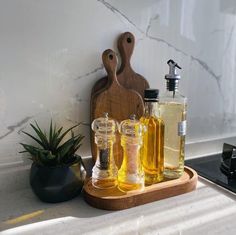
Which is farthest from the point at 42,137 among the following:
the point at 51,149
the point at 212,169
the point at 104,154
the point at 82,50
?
the point at 212,169

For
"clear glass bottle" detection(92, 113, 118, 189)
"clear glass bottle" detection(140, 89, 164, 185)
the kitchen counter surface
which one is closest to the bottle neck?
"clear glass bottle" detection(140, 89, 164, 185)

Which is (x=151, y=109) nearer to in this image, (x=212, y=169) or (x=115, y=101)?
(x=115, y=101)

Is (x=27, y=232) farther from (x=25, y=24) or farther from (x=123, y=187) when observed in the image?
(x=25, y=24)

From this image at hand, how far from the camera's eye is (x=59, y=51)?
31.5 inches

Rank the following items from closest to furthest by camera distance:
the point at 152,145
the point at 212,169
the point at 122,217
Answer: the point at 122,217 → the point at 152,145 → the point at 212,169

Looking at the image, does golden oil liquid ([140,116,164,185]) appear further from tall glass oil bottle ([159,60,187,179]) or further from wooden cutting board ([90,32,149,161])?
A: wooden cutting board ([90,32,149,161])

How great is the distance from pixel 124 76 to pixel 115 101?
0.08 meters

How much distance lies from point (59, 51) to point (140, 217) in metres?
0.47

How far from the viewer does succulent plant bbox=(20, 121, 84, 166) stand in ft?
2.36

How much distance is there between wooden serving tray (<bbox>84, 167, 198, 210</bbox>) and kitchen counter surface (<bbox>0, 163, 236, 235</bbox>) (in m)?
0.01

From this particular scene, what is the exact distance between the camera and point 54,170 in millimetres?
695

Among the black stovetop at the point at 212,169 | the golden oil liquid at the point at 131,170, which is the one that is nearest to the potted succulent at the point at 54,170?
the golden oil liquid at the point at 131,170

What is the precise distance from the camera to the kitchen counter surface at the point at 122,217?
0.62 metres

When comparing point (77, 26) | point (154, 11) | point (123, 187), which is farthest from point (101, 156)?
point (154, 11)
